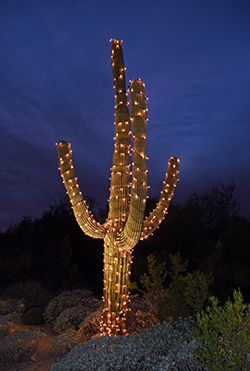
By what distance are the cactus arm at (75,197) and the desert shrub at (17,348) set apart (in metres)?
1.68

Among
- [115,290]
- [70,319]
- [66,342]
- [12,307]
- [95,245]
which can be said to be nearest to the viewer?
[115,290]

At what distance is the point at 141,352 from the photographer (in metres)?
2.72

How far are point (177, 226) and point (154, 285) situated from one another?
15.2 feet

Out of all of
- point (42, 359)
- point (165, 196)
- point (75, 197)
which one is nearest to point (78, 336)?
point (42, 359)

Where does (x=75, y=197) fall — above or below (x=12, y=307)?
above

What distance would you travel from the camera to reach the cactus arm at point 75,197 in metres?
3.73

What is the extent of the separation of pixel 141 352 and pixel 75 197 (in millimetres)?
2040

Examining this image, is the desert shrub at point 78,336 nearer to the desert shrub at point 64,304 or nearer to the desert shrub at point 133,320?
the desert shrub at point 133,320

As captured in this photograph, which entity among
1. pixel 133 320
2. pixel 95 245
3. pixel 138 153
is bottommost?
pixel 133 320

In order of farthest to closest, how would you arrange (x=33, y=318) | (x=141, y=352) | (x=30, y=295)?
(x=30, y=295) → (x=33, y=318) → (x=141, y=352)

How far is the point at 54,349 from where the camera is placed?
13.0ft

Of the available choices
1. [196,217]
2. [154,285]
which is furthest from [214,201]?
[154,285]

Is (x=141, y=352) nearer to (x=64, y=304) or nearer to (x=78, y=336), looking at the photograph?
(x=78, y=336)

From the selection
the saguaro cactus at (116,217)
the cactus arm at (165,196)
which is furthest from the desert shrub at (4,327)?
the cactus arm at (165,196)
